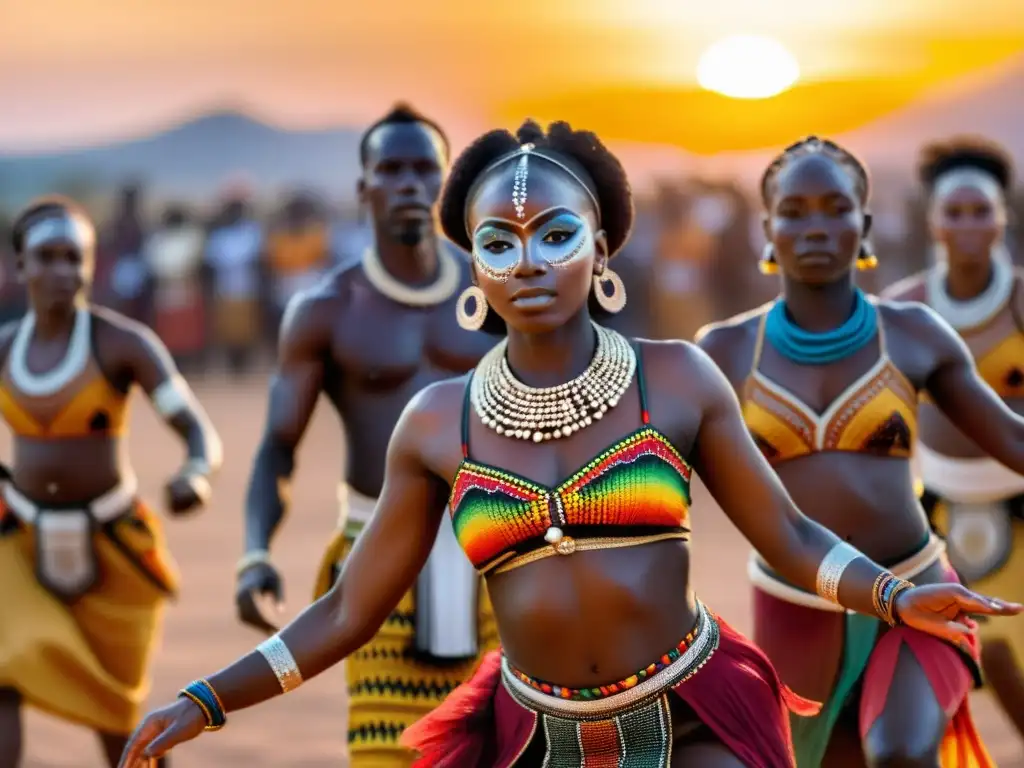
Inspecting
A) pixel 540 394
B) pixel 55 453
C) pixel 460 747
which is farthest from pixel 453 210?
pixel 55 453

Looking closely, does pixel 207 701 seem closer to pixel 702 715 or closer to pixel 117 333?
pixel 702 715

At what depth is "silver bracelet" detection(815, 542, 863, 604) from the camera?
4.31 metres

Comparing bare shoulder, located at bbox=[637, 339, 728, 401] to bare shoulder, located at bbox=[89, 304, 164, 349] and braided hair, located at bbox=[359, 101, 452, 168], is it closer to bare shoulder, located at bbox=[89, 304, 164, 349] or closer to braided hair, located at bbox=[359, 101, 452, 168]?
braided hair, located at bbox=[359, 101, 452, 168]

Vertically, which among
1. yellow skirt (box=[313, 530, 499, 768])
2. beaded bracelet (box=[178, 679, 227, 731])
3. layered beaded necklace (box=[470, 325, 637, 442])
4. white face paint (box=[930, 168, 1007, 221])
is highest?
white face paint (box=[930, 168, 1007, 221])

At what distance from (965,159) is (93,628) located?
4.11m

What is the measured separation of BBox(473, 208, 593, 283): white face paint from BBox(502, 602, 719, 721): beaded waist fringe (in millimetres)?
874

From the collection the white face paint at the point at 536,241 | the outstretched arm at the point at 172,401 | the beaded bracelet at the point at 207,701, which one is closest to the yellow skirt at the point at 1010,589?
the outstretched arm at the point at 172,401

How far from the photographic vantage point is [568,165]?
4.56 metres

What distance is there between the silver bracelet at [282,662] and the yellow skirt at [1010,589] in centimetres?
389

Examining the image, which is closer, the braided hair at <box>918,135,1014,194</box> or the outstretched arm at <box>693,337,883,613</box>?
the outstretched arm at <box>693,337,883,613</box>

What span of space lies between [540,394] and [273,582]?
5.98 ft

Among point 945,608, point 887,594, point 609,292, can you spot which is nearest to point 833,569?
point 887,594

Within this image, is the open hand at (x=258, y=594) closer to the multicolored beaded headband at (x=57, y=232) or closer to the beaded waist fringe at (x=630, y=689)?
the beaded waist fringe at (x=630, y=689)

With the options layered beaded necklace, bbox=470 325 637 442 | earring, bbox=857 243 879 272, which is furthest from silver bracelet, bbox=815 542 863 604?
earring, bbox=857 243 879 272
